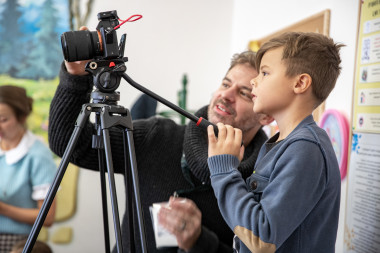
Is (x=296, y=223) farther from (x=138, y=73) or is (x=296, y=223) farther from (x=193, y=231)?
(x=138, y=73)

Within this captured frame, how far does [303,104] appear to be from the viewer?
87 centimetres

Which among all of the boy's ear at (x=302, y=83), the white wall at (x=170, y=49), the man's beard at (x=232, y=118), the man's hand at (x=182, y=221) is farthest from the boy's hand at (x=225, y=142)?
the white wall at (x=170, y=49)

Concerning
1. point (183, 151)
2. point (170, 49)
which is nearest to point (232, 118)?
point (183, 151)

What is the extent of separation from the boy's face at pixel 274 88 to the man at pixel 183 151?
Answer: 334mm

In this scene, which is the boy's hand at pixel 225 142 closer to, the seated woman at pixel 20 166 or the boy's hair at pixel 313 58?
the boy's hair at pixel 313 58

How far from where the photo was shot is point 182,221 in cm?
107

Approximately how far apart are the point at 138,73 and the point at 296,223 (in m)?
2.49

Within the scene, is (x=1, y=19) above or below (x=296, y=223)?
above

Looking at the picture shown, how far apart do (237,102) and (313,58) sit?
0.47 meters

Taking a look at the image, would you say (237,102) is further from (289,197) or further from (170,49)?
(170,49)

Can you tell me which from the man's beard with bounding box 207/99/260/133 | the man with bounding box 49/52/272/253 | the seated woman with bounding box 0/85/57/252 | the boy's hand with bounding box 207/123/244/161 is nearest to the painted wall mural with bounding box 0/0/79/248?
the seated woman with bounding box 0/85/57/252

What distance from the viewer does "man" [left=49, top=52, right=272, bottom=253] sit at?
1101 millimetres

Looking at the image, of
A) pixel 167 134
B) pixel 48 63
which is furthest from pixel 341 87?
pixel 48 63

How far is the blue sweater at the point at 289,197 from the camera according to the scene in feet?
2.35
